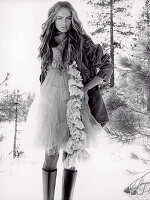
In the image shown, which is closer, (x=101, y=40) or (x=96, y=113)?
(x=96, y=113)

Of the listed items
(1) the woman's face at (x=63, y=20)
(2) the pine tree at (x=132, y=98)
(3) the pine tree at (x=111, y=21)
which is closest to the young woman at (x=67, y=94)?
(1) the woman's face at (x=63, y=20)

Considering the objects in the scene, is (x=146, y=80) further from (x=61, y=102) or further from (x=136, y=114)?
(x=61, y=102)

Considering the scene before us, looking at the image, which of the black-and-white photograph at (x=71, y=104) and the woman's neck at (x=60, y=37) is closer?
the black-and-white photograph at (x=71, y=104)

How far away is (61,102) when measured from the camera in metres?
1.33

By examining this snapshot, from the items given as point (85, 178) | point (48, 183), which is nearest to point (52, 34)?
point (48, 183)

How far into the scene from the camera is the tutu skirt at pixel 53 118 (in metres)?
1.27

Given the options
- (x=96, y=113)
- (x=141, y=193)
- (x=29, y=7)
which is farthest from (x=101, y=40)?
(x=96, y=113)

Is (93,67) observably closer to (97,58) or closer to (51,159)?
(97,58)

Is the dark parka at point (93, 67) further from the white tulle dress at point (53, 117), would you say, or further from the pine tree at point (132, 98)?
the pine tree at point (132, 98)

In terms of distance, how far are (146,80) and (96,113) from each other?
716mm

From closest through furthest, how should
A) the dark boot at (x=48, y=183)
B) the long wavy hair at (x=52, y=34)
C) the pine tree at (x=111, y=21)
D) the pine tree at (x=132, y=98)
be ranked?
the dark boot at (x=48, y=183)
the long wavy hair at (x=52, y=34)
the pine tree at (x=132, y=98)
the pine tree at (x=111, y=21)

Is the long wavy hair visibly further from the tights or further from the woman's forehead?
the tights

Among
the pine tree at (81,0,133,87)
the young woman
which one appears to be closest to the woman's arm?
the young woman

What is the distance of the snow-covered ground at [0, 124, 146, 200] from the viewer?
1980 mm
